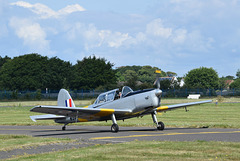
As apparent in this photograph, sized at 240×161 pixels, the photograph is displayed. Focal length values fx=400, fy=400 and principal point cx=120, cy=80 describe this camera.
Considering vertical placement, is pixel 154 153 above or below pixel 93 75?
below

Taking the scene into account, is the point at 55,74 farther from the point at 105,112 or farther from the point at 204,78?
the point at 105,112

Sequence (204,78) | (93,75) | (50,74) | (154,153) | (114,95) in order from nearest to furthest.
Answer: (154,153)
(114,95)
(50,74)
(93,75)
(204,78)

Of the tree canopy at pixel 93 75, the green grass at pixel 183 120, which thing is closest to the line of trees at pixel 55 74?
the tree canopy at pixel 93 75

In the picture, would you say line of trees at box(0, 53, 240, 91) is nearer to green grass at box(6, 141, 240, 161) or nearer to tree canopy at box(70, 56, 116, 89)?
tree canopy at box(70, 56, 116, 89)

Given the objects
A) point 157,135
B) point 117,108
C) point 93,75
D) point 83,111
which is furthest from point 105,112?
point 93,75

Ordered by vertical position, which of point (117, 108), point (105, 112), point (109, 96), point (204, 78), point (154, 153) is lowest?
point (154, 153)

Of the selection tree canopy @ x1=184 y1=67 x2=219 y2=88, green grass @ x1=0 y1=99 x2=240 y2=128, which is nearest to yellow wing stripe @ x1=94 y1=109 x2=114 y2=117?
green grass @ x1=0 y1=99 x2=240 y2=128

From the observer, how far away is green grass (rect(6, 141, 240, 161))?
9.86 m

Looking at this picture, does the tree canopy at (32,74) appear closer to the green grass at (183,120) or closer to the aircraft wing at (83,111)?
the green grass at (183,120)

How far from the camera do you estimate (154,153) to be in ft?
34.5

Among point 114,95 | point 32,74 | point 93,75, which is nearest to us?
point 114,95

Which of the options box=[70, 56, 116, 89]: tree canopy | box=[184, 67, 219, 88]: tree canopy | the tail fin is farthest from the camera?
box=[184, 67, 219, 88]: tree canopy

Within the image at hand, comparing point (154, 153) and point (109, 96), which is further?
point (109, 96)

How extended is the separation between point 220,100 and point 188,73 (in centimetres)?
8650
